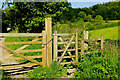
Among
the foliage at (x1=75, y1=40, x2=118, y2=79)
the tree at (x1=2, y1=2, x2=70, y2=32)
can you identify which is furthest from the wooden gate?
the tree at (x1=2, y1=2, x2=70, y2=32)

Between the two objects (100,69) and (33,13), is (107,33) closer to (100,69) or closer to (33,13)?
(100,69)

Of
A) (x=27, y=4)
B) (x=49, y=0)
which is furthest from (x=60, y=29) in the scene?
(x=27, y=4)

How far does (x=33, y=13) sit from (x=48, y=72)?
24.5 ft

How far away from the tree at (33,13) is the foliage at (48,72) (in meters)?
6.76

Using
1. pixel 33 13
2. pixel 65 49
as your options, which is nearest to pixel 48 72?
pixel 65 49

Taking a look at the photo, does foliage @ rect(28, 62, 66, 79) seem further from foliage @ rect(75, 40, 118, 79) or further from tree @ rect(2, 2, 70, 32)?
tree @ rect(2, 2, 70, 32)

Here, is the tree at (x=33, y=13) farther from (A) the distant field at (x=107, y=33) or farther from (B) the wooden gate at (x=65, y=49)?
(B) the wooden gate at (x=65, y=49)

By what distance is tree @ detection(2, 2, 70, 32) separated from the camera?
10.8 meters

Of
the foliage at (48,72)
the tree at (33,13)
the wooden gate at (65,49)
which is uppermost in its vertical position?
the tree at (33,13)

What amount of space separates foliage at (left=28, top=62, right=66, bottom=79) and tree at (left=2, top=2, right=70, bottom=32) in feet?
22.2

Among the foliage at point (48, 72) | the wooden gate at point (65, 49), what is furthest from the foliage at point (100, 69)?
the wooden gate at point (65, 49)

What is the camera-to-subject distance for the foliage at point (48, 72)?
4.33 m

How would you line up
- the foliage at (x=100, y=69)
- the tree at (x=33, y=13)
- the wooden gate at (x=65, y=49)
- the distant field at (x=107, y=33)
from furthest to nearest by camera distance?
the tree at (x=33, y=13)
the distant field at (x=107, y=33)
the wooden gate at (x=65, y=49)
the foliage at (x=100, y=69)

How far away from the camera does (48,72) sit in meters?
4.37
